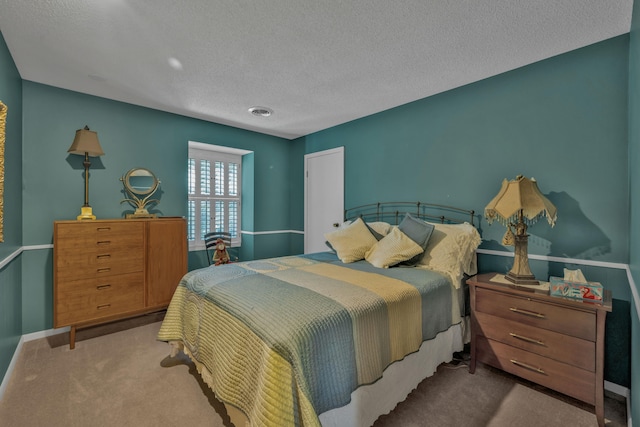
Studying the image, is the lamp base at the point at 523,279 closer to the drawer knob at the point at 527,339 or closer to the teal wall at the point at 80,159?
the drawer knob at the point at 527,339

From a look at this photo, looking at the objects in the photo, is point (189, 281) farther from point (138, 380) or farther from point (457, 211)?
point (457, 211)

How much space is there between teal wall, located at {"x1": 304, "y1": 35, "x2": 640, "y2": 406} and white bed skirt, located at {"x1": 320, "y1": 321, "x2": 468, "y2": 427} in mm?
882

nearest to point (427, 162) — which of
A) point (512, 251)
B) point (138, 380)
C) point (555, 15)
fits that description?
point (512, 251)

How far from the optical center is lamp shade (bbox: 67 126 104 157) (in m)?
2.78

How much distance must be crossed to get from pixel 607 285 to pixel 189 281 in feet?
9.99

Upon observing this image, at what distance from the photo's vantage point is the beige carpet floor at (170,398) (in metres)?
1.71

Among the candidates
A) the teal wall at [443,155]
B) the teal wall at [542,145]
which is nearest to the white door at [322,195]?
the teal wall at [443,155]

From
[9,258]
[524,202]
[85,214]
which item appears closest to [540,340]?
[524,202]

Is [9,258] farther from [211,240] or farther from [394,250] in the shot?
[394,250]

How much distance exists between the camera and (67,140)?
2.90 metres

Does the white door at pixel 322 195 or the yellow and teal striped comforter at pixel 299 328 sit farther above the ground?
the white door at pixel 322 195

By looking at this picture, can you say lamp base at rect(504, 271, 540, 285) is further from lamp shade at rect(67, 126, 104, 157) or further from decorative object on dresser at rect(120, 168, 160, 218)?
lamp shade at rect(67, 126, 104, 157)

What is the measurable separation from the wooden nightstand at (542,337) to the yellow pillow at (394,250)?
21.1 inches

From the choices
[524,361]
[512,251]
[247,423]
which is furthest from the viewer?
[512,251]
